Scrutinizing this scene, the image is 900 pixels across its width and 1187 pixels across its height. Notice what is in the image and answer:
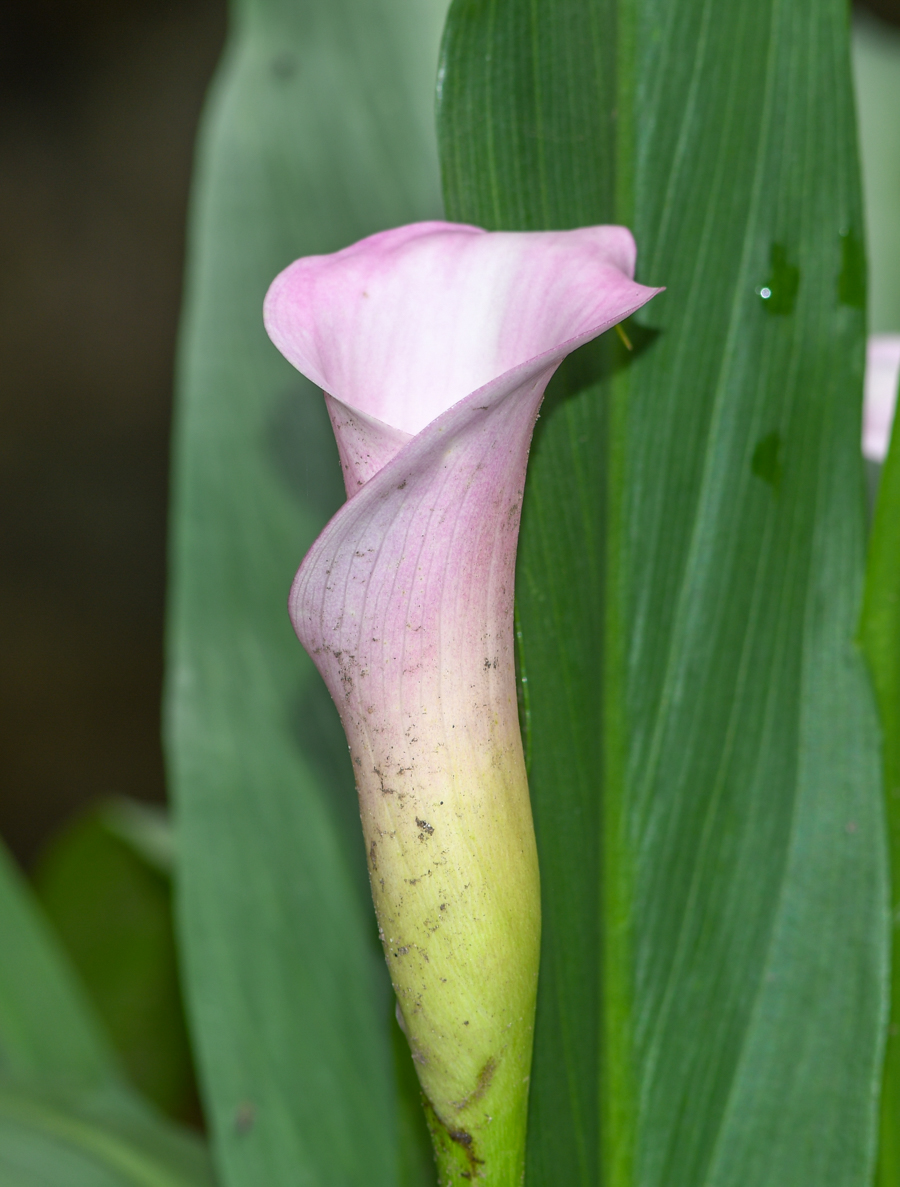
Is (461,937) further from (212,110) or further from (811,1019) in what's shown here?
(212,110)

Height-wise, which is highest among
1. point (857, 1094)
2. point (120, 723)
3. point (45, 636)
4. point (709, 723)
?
point (709, 723)

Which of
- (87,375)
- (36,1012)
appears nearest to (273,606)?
(36,1012)

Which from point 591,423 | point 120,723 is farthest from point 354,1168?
→ point 120,723

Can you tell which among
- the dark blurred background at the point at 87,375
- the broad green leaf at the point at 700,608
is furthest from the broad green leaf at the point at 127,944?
the dark blurred background at the point at 87,375

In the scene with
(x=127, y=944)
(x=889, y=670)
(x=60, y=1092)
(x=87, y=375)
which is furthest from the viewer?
(x=87, y=375)

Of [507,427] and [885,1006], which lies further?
[885,1006]

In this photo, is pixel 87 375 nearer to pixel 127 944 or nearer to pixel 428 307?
pixel 127 944

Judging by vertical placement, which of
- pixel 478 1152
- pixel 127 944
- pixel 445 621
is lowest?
pixel 127 944

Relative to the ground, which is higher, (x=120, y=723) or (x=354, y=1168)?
(x=354, y=1168)
